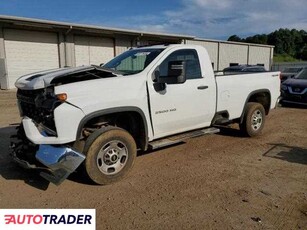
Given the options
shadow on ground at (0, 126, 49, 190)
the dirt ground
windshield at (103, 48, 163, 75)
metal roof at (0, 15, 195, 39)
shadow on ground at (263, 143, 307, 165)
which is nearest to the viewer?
the dirt ground

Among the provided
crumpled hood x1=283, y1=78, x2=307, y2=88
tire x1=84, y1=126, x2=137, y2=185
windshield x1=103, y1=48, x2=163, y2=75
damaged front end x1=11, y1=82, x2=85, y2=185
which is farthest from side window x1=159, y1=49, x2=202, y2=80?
crumpled hood x1=283, y1=78, x2=307, y2=88

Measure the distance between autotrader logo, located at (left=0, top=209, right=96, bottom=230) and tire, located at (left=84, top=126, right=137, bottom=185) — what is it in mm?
791

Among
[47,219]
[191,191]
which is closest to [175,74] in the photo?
[191,191]

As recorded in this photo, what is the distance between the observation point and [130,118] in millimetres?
4973

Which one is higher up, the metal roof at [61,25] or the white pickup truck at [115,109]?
the metal roof at [61,25]

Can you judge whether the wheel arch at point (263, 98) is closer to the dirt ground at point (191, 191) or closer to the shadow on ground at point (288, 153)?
the shadow on ground at point (288, 153)

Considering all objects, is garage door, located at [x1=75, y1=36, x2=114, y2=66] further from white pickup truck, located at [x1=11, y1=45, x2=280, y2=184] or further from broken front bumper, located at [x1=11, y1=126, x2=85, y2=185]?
broken front bumper, located at [x1=11, y1=126, x2=85, y2=185]

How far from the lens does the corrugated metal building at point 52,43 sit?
18.4 metres

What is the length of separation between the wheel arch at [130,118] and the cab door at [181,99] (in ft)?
0.69

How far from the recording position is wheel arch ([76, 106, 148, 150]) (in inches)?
167

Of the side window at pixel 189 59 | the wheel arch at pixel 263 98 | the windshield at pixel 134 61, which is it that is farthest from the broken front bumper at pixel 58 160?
the wheel arch at pixel 263 98

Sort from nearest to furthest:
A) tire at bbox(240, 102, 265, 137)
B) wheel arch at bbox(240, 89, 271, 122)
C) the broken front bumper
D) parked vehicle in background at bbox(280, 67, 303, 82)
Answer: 1. the broken front bumper
2. tire at bbox(240, 102, 265, 137)
3. wheel arch at bbox(240, 89, 271, 122)
4. parked vehicle in background at bbox(280, 67, 303, 82)

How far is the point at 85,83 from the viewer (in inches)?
168

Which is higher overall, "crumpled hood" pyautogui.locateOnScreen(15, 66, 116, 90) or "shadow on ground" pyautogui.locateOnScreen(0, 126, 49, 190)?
"crumpled hood" pyautogui.locateOnScreen(15, 66, 116, 90)
